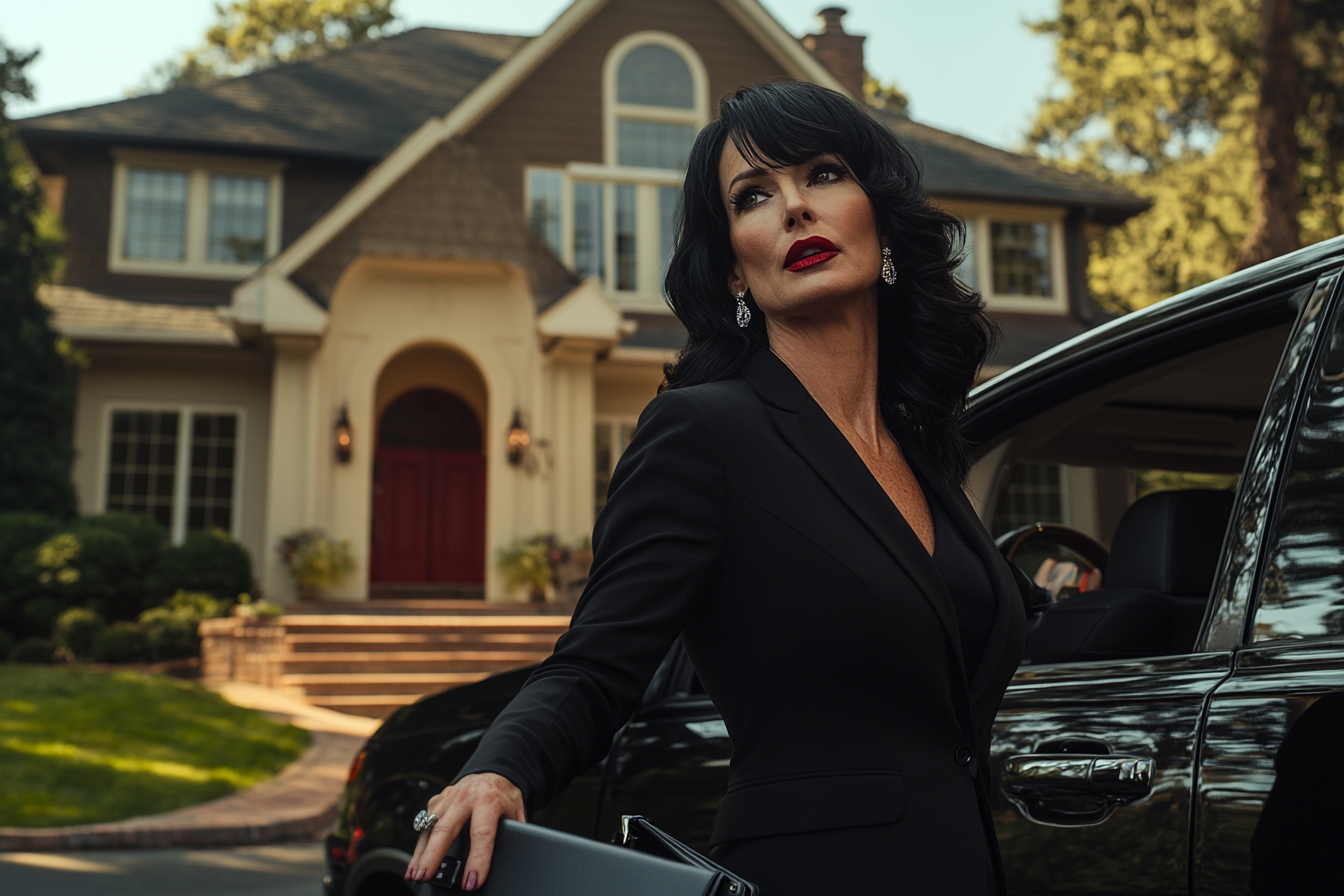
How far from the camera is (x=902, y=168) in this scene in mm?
1885

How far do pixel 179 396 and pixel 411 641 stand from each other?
6.59m

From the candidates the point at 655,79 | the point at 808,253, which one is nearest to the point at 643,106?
the point at 655,79

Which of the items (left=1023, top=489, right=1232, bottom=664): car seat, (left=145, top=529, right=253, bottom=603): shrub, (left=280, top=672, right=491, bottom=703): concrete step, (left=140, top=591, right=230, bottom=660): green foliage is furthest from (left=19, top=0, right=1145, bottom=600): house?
(left=1023, top=489, right=1232, bottom=664): car seat

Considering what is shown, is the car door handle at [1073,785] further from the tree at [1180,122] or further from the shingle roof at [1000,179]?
the tree at [1180,122]

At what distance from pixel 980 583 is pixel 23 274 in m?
18.3

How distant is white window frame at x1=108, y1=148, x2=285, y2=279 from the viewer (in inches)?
734

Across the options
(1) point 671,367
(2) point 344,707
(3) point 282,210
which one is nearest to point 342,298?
(3) point 282,210

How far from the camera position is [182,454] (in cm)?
1789

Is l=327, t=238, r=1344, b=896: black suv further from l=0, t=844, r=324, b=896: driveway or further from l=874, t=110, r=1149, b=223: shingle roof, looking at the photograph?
l=874, t=110, r=1149, b=223: shingle roof

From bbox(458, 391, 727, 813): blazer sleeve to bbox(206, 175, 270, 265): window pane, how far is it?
19089mm

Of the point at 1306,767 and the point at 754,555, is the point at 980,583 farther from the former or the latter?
the point at 1306,767

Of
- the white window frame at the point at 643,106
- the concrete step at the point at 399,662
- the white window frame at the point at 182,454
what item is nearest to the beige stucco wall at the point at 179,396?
the white window frame at the point at 182,454

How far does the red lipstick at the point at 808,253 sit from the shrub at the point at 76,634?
1489 cm

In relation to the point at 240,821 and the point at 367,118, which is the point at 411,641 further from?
the point at 367,118
